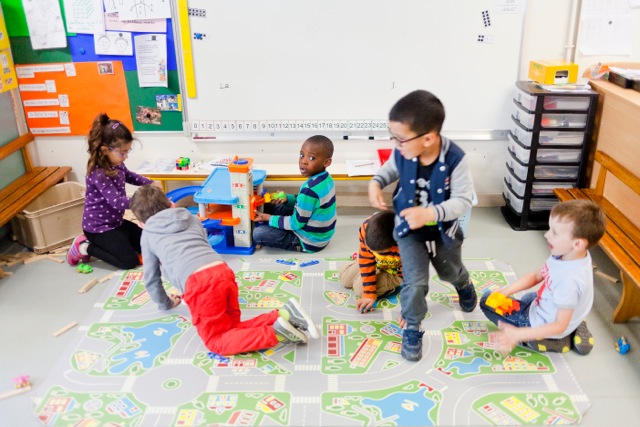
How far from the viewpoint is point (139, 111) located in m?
4.14

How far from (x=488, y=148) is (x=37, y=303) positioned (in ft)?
10.00

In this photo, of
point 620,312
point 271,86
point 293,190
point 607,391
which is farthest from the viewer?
point 293,190

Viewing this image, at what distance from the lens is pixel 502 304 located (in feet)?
8.88

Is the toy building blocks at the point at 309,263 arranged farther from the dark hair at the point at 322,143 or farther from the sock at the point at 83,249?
the sock at the point at 83,249

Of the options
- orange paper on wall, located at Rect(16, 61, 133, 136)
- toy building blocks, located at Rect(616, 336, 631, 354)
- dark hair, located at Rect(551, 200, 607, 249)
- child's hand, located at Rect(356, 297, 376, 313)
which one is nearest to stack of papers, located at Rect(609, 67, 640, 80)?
dark hair, located at Rect(551, 200, 607, 249)

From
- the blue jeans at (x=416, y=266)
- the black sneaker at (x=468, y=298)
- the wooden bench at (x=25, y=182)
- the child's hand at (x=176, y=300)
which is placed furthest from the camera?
the wooden bench at (x=25, y=182)

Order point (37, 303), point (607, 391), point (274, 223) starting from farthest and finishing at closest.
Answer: point (274, 223) → point (37, 303) → point (607, 391)

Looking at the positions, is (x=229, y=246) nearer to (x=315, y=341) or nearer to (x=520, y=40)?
(x=315, y=341)

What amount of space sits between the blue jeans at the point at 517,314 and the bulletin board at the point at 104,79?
2.47 m

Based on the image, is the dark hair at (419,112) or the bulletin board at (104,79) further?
the bulletin board at (104,79)

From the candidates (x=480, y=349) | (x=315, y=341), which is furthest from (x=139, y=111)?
(x=480, y=349)

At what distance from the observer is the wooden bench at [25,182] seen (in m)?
3.58

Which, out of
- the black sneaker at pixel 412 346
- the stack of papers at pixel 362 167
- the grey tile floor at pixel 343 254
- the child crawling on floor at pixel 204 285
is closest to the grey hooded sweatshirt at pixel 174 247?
the child crawling on floor at pixel 204 285

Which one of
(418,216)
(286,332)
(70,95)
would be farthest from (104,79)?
(418,216)
